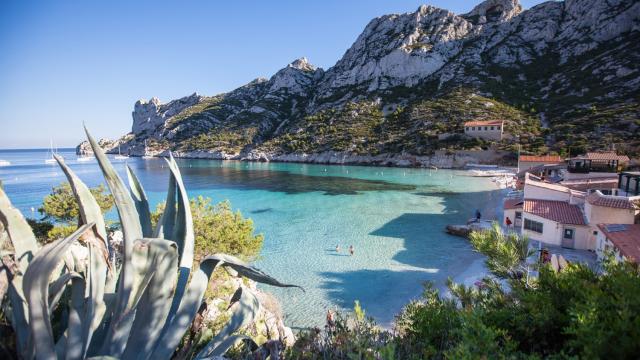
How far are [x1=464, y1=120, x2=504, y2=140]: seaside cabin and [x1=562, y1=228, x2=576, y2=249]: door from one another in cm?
4708

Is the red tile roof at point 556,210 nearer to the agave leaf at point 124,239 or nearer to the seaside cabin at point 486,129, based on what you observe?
the agave leaf at point 124,239

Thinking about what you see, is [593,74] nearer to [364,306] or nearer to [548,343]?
[364,306]

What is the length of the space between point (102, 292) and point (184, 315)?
813mm

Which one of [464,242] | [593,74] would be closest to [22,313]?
[464,242]

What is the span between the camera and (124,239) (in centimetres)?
277

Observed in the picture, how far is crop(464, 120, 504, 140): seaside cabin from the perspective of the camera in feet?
182

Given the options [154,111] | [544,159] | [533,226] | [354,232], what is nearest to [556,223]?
[533,226]

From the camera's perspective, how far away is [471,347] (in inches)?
94.6

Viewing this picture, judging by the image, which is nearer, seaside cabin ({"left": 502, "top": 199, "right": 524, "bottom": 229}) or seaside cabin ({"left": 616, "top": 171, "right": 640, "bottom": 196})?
seaside cabin ({"left": 616, "top": 171, "right": 640, "bottom": 196})

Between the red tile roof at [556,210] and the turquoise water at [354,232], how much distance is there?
381 cm

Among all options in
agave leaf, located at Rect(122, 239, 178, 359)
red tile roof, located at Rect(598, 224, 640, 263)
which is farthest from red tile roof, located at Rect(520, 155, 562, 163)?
agave leaf, located at Rect(122, 239, 178, 359)

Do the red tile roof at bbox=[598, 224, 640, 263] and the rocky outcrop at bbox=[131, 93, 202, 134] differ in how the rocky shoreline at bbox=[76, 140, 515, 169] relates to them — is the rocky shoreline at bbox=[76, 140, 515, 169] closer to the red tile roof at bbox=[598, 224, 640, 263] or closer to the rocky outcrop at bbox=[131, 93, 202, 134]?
the red tile roof at bbox=[598, 224, 640, 263]

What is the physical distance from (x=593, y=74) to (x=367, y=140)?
45145mm

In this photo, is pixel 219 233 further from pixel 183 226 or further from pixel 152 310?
pixel 152 310
